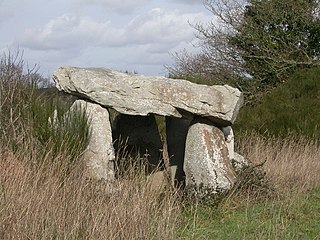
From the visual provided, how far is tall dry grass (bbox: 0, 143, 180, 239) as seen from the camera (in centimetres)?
541

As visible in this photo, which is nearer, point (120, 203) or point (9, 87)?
point (120, 203)

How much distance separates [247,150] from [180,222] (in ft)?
16.1

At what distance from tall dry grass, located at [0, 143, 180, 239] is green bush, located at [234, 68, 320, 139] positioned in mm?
6363

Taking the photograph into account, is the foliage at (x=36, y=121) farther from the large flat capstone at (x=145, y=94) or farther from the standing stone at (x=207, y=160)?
the standing stone at (x=207, y=160)

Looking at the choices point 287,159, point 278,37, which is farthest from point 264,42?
point 287,159

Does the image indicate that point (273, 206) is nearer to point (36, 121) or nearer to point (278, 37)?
point (36, 121)

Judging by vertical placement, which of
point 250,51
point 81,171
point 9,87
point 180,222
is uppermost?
point 250,51

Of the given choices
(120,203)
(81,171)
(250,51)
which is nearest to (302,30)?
(250,51)

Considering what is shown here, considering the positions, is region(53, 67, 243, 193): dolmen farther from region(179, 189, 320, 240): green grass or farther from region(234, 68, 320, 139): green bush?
region(234, 68, 320, 139): green bush

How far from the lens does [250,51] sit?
2008 cm

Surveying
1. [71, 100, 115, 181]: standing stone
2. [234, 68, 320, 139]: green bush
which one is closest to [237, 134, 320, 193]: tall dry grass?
[234, 68, 320, 139]: green bush

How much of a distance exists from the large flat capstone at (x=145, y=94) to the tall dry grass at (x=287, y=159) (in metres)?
1.54

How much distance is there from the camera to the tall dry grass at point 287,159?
32.1 ft

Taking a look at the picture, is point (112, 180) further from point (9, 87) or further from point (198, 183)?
point (9, 87)
